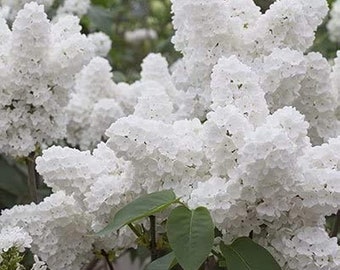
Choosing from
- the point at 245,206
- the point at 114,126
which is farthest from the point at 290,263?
the point at 114,126

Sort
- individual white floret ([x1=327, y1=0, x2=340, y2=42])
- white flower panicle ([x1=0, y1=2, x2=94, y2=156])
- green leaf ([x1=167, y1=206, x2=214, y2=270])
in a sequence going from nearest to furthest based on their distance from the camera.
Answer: green leaf ([x1=167, y1=206, x2=214, y2=270]) → white flower panicle ([x1=0, y1=2, x2=94, y2=156]) → individual white floret ([x1=327, y1=0, x2=340, y2=42])

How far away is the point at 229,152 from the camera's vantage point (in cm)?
156

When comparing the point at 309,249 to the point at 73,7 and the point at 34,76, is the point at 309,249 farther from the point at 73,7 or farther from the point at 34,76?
the point at 73,7

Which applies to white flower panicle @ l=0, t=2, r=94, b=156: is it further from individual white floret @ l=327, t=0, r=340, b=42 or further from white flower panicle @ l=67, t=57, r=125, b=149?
individual white floret @ l=327, t=0, r=340, b=42

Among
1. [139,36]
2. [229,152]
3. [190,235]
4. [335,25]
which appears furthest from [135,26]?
[190,235]

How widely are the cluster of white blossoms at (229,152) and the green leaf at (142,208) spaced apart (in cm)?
7

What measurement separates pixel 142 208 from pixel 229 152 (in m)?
0.19

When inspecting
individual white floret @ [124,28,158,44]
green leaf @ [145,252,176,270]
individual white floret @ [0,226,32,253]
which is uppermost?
individual white floret @ [124,28,158,44]

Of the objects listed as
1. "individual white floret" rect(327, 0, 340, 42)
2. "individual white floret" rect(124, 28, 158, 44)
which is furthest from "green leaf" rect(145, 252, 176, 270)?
"individual white floret" rect(124, 28, 158, 44)

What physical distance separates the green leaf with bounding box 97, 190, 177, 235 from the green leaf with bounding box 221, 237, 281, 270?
137 millimetres

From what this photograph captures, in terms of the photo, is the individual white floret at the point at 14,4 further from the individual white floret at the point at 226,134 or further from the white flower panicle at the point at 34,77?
the individual white floret at the point at 226,134

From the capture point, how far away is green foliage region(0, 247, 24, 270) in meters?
1.62

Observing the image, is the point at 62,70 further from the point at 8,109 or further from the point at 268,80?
the point at 268,80

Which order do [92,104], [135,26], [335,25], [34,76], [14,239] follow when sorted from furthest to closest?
[135,26] → [335,25] → [92,104] → [34,76] → [14,239]
